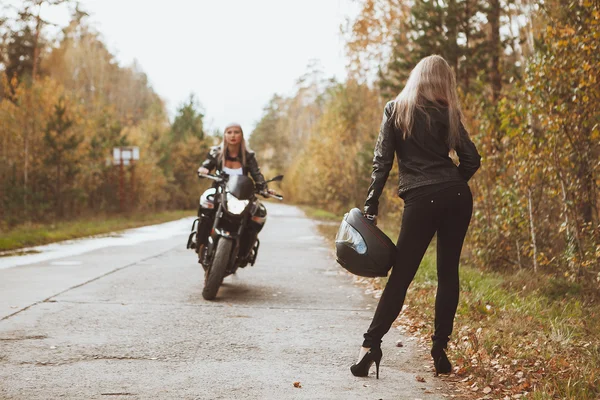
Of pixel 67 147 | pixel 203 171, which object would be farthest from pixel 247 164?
pixel 67 147

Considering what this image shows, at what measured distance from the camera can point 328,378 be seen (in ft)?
14.2

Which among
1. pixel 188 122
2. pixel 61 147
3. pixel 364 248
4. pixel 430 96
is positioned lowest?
pixel 364 248

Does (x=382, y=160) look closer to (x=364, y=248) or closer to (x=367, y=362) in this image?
(x=364, y=248)

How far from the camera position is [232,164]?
27.2ft

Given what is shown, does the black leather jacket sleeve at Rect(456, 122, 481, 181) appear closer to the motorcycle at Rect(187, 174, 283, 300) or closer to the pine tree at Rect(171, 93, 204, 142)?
the motorcycle at Rect(187, 174, 283, 300)

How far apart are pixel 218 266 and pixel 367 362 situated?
10.6ft

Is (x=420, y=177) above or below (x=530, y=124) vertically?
below

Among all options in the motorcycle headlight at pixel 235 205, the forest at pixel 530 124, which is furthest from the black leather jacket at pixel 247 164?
the forest at pixel 530 124

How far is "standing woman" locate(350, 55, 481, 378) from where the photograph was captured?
4270 mm

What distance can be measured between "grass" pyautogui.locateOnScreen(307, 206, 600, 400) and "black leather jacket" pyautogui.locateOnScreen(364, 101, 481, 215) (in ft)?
4.25

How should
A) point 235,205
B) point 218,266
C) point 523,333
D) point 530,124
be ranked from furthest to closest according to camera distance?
point 530,124, point 235,205, point 218,266, point 523,333

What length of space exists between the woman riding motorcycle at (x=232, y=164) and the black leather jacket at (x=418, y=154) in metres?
3.71

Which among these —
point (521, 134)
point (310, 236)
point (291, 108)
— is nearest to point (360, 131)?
point (310, 236)

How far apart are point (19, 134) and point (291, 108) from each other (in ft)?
198
